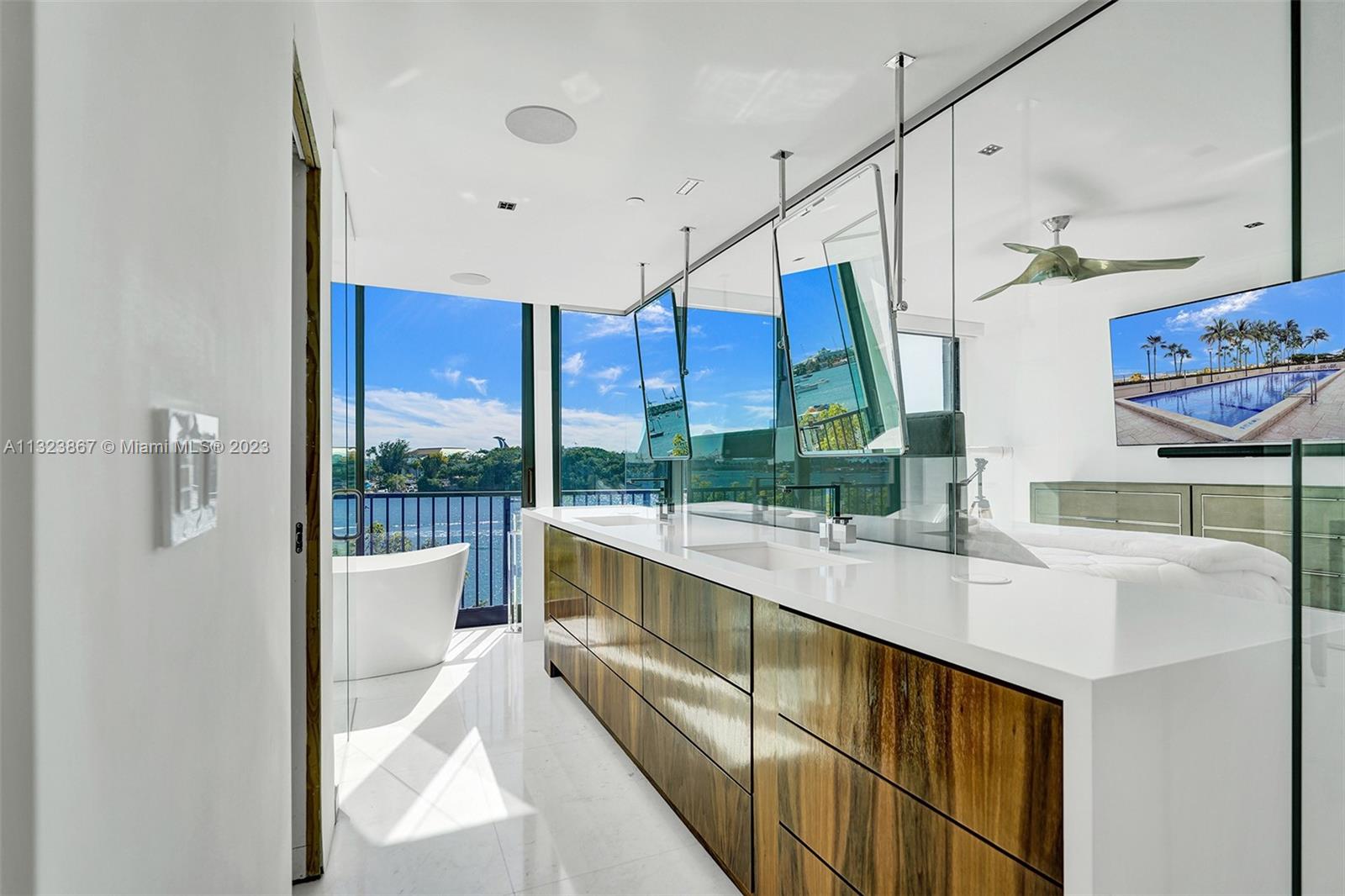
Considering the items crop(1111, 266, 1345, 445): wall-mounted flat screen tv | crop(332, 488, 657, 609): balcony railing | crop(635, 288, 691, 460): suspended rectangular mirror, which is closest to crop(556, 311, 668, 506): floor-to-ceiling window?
crop(332, 488, 657, 609): balcony railing

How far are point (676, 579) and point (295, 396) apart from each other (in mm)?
1227

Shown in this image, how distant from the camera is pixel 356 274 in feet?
13.5

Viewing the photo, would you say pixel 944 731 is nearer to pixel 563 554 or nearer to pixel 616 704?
pixel 616 704

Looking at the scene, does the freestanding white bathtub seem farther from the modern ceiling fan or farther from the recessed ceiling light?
the modern ceiling fan

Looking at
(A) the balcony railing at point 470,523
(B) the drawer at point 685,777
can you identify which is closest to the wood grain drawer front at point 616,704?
(B) the drawer at point 685,777

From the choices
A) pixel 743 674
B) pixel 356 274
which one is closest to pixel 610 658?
pixel 743 674

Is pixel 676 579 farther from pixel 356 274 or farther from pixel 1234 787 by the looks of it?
pixel 356 274

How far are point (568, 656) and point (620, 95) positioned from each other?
2490 millimetres

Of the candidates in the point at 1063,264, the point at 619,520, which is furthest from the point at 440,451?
the point at 1063,264

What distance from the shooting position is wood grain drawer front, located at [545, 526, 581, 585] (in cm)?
330

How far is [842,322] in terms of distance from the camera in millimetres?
2357

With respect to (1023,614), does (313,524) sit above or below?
above

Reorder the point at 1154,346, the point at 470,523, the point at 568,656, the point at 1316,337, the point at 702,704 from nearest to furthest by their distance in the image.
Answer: the point at 1316,337 → the point at 1154,346 → the point at 702,704 → the point at 568,656 → the point at 470,523

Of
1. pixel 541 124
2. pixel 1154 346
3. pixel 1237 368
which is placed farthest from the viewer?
pixel 541 124
